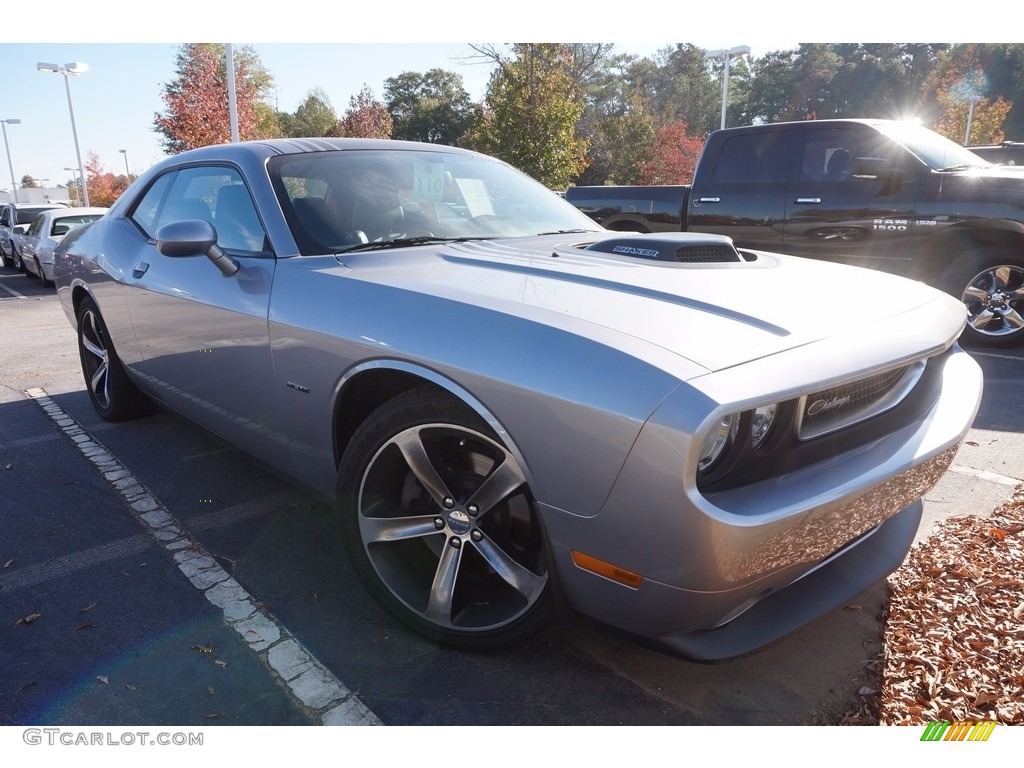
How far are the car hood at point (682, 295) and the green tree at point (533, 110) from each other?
51.8 feet

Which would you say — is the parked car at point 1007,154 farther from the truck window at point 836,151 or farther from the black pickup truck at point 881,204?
the truck window at point 836,151

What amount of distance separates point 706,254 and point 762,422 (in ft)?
3.56

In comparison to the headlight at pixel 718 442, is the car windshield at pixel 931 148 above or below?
above

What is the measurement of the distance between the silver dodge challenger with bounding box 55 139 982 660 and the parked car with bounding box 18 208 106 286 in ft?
38.8

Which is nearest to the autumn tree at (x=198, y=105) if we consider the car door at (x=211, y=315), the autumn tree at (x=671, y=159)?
the autumn tree at (x=671, y=159)

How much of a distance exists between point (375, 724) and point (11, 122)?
2318 inches

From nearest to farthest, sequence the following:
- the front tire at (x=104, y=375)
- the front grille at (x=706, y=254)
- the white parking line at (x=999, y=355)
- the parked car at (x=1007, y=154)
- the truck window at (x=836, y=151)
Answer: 1. the front grille at (x=706, y=254)
2. the front tire at (x=104, y=375)
3. the white parking line at (x=999, y=355)
4. the truck window at (x=836, y=151)
5. the parked car at (x=1007, y=154)

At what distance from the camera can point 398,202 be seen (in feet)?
10.1

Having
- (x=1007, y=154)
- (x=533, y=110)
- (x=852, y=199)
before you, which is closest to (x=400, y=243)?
(x=852, y=199)

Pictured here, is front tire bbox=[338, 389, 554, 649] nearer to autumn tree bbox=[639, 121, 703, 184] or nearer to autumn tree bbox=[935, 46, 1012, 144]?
autumn tree bbox=[639, 121, 703, 184]

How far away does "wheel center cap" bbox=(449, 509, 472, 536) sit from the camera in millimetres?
2186

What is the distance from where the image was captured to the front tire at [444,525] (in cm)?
208

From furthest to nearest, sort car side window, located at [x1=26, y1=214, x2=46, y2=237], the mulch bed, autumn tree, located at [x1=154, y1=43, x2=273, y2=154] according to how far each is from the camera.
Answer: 1. autumn tree, located at [x1=154, y1=43, x2=273, y2=154]
2. car side window, located at [x1=26, y1=214, x2=46, y2=237]
3. the mulch bed

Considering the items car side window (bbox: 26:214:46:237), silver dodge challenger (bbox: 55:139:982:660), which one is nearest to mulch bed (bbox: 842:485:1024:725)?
silver dodge challenger (bbox: 55:139:982:660)
